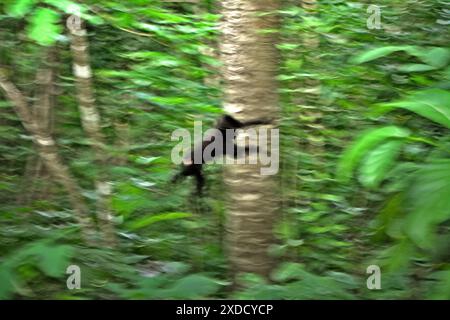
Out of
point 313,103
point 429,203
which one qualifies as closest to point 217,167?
point 313,103

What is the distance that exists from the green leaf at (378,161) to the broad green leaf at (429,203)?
0.13 meters

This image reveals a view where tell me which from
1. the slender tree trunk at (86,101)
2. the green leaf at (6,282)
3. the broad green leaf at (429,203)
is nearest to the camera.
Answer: the broad green leaf at (429,203)

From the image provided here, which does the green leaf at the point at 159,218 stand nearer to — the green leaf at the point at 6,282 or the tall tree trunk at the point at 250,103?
the tall tree trunk at the point at 250,103

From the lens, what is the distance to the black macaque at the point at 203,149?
12.2 feet

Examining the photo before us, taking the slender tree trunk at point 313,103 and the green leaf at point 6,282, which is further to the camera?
the slender tree trunk at point 313,103

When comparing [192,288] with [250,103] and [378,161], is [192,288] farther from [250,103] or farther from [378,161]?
[378,161]

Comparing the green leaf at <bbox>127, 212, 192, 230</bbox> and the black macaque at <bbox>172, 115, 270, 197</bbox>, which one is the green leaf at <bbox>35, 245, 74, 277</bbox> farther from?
the black macaque at <bbox>172, 115, 270, 197</bbox>

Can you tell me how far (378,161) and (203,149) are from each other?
5.52 feet

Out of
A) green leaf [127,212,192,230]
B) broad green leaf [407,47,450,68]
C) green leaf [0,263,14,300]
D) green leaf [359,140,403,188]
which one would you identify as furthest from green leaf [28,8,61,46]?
broad green leaf [407,47,450,68]

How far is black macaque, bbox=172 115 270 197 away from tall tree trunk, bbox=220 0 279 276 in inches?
1.4

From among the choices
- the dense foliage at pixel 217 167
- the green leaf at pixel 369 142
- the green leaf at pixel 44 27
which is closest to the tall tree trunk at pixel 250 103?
the dense foliage at pixel 217 167

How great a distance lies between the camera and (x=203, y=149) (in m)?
4.03

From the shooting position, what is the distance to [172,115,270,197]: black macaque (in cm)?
373

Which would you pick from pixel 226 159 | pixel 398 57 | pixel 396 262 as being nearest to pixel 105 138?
pixel 226 159
